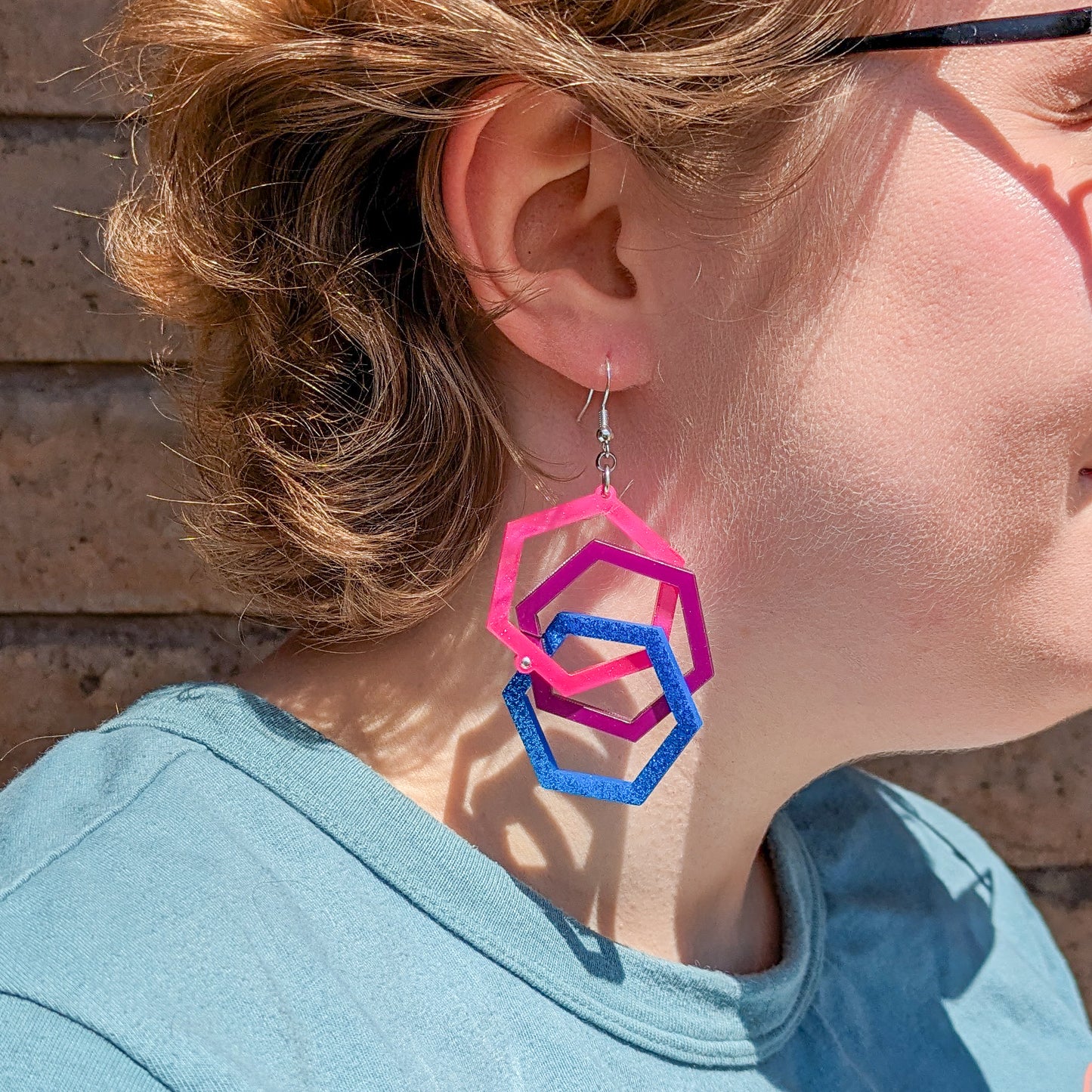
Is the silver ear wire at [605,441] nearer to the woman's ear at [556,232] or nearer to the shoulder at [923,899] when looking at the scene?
the woman's ear at [556,232]

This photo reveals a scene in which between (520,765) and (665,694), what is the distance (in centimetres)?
21

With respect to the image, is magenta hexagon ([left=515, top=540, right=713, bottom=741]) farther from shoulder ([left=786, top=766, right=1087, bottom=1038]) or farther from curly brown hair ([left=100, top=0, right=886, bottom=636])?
shoulder ([left=786, top=766, right=1087, bottom=1038])

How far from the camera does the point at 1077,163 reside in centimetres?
91

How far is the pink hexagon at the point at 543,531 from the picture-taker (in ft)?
3.15

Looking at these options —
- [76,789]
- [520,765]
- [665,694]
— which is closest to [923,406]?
[665,694]

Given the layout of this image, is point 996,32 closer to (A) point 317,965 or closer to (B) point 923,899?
(A) point 317,965

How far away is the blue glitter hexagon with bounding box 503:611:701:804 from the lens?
93 cm

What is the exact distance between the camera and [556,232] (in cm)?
96

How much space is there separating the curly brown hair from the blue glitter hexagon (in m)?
0.16

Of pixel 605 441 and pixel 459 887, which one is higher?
pixel 605 441

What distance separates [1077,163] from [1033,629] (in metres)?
0.43

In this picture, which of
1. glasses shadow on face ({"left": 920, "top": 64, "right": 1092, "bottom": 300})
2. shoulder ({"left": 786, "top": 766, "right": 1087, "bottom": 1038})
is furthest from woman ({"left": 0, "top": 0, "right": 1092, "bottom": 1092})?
shoulder ({"left": 786, "top": 766, "right": 1087, "bottom": 1038})

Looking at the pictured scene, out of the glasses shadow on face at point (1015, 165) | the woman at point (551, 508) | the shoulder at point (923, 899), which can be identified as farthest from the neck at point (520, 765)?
the glasses shadow on face at point (1015, 165)

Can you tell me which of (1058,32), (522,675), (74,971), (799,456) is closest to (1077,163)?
(1058,32)
